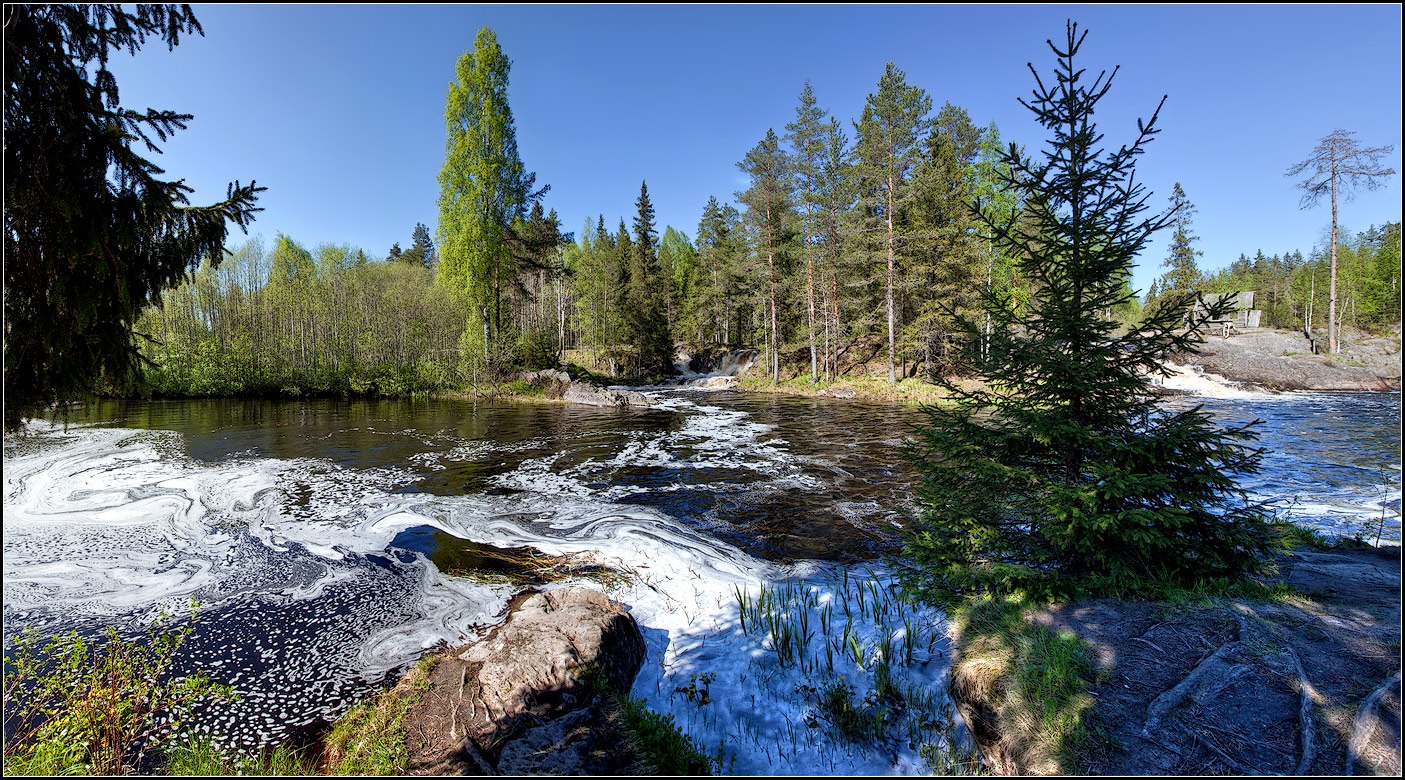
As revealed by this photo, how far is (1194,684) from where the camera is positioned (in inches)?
138

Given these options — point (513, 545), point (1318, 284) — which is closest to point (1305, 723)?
point (513, 545)

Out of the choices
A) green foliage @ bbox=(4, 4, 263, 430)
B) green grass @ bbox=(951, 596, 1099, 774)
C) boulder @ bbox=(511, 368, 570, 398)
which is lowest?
green grass @ bbox=(951, 596, 1099, 774)

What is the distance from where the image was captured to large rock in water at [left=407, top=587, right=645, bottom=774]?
371 centimetres

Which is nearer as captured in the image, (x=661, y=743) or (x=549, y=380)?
(x=661, y=743)

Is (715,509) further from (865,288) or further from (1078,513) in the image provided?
(865,288)

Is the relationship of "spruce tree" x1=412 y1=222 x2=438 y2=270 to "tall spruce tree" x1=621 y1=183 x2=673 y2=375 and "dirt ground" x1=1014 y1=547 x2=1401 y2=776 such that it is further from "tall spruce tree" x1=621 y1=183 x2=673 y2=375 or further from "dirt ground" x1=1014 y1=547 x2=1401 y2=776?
"dirt ground" x1=1014 y1=547 x2=1401 y2=776

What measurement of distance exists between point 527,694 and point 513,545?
4.19m

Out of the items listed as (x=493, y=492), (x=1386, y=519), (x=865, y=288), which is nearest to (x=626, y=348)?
(x=865, y=288)

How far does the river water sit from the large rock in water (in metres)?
0.54

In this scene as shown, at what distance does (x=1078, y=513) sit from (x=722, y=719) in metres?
3.70

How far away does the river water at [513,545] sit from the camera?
4.59 meters

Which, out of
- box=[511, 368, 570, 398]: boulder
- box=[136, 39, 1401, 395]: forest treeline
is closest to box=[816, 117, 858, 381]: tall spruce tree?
box=[136, 39, 1401, 395]: forest treeline

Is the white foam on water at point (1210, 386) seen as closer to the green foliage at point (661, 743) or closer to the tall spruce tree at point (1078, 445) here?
the tall spruce tree at point (1078, 445)

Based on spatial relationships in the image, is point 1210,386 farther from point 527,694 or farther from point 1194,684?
point 527,694
